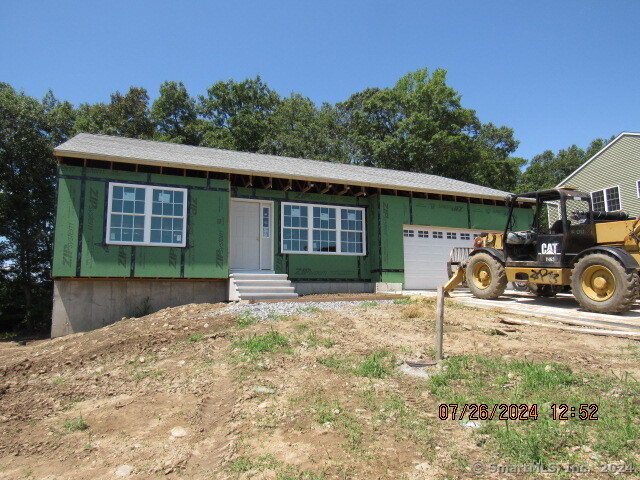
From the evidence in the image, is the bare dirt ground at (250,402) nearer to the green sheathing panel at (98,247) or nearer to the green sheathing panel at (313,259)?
the green sheathing panel at (98,247)

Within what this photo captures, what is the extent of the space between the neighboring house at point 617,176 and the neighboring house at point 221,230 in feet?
33.0

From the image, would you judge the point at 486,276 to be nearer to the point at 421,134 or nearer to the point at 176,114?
the point at 421,134

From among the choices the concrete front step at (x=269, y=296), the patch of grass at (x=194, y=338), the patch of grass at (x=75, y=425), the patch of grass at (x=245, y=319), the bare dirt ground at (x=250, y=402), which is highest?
the concrete front step at (x=269, y=296)

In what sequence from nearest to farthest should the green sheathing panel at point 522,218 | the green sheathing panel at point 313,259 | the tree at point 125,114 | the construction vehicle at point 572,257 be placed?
the construction vehicle at point 572,257, the green sheathing panel at point 313,259, the green sheathing panel at point 522,218, the tree at point 125,114

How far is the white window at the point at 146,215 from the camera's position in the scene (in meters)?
10.3

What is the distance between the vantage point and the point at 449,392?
403 centimetres

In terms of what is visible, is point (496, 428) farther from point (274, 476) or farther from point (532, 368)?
point (274, 476)

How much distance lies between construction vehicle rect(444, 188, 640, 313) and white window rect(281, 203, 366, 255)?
414 centimetres

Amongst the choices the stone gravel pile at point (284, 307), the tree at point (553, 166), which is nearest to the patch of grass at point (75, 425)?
the stone gravel pile at point (284, 307)

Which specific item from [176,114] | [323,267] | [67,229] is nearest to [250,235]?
[323,267]

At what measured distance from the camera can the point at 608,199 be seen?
20.1 meters

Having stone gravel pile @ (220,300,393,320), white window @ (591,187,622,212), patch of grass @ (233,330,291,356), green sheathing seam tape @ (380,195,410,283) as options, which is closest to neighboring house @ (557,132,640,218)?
white window @ (591,187,622,212)

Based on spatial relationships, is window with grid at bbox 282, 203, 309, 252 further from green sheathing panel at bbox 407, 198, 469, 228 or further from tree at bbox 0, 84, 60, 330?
tree at bbox 0, 84, 60, 330

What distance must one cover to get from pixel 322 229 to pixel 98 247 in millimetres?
6267
